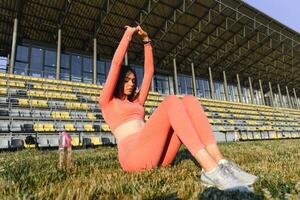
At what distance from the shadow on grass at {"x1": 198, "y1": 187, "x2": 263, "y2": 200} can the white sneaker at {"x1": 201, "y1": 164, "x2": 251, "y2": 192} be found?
0.07 metres

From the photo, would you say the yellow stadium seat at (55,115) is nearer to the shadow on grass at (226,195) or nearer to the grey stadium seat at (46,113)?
the grey stadium seat at (46,113)

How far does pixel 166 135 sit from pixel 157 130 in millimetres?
116

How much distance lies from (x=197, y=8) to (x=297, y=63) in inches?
830

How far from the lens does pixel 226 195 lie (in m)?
1.50

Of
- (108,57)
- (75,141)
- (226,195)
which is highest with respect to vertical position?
(108,57)

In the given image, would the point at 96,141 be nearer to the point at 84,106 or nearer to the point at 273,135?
the point at 84,106

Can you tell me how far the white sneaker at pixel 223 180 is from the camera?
1625 mm

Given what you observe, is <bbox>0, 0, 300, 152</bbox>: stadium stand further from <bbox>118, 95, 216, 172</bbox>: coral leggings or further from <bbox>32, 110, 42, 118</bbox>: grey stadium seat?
<bbox>118, 95, 216, 172</bbox>: coral leggings

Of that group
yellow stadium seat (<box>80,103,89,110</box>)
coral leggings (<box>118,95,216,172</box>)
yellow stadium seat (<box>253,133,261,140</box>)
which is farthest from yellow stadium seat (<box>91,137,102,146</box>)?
yellow stadium seat (<box>253,133,261,140</box>)

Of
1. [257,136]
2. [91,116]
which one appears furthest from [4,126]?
[257,136]

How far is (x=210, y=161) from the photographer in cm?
184

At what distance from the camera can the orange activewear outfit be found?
202 centimetres

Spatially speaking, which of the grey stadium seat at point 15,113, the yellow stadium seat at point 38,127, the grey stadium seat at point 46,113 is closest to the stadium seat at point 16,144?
the yellow stadium seat at point 38,127

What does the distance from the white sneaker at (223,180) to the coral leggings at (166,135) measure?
0.64ft
